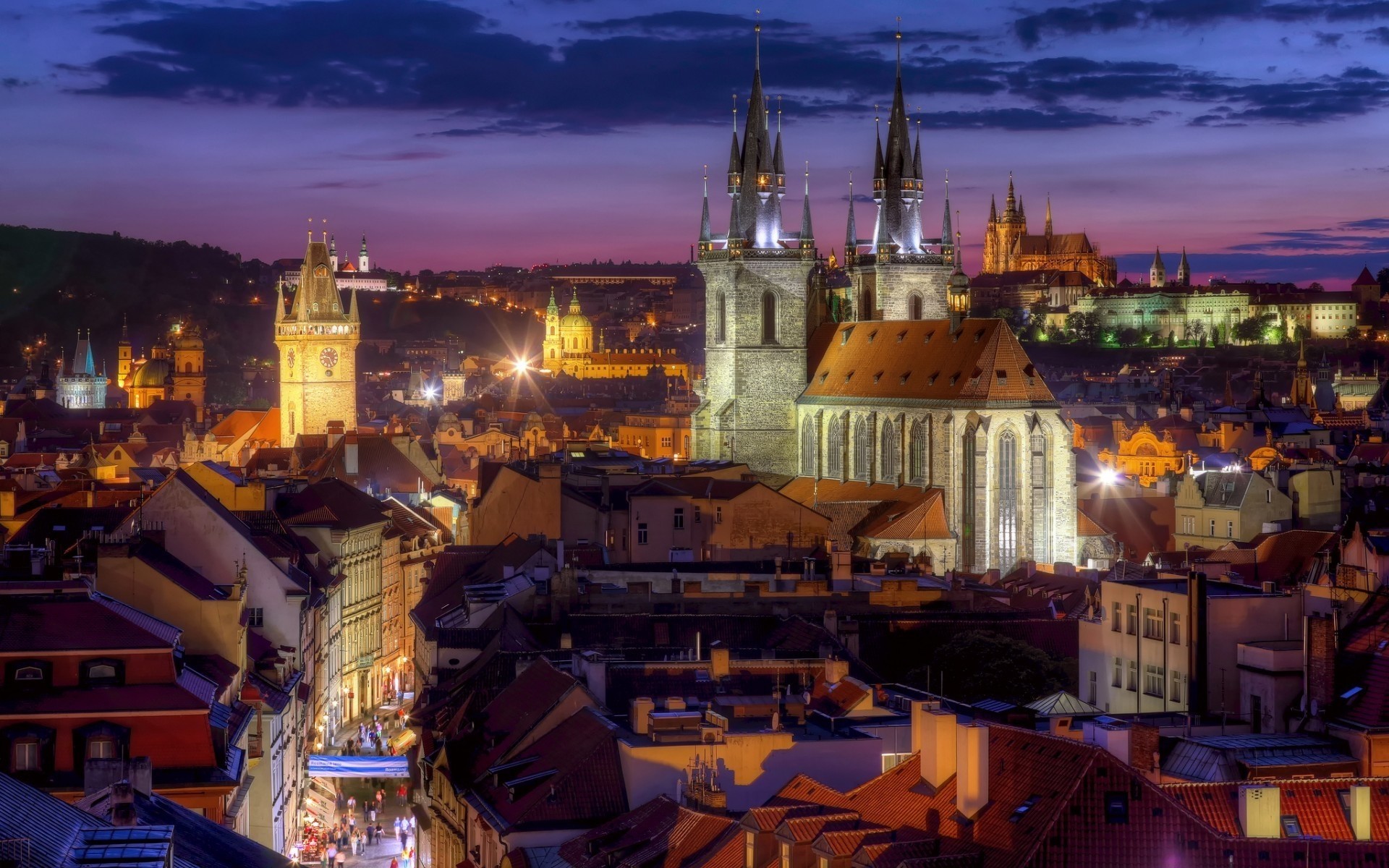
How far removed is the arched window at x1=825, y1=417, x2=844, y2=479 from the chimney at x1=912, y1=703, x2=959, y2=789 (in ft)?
207

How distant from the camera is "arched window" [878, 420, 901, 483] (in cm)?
8800

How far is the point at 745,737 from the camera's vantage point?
106 ft

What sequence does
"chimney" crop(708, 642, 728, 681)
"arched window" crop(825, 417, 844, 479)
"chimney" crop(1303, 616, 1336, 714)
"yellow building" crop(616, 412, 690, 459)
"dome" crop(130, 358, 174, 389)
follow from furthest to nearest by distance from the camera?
"dome" crop(130, 358, 174, 389) → "yellow building" crop(616, 412, 690, 459) → "arched window" crop(825, 417, 844, 479) → "chimney" crop(708, 642, 728, 681) → "chimney" crop(1303, 616, 1336, 714)

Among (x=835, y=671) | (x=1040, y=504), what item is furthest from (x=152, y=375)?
(x=835, y=671)

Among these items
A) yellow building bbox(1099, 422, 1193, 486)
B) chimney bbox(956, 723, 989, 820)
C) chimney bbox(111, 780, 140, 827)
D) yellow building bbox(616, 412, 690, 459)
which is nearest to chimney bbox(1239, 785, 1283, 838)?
chimney bbox(956, 723, 989, 820)

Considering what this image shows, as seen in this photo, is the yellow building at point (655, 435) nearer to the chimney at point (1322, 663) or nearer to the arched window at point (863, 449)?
the arched window at point (863, 449)

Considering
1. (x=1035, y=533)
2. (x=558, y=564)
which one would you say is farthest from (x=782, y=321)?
(x=558, y=564)

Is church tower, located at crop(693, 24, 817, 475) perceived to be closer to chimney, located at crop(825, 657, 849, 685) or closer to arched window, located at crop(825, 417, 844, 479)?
arched window, located at crop(825, 417, 844, 479)

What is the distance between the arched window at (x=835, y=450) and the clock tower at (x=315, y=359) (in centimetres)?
3940

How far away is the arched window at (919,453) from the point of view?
85500mm

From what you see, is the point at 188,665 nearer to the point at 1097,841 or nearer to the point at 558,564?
the point at 1097,841

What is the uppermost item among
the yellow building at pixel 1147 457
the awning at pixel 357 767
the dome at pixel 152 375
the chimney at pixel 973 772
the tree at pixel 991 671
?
the dome at pixel 152 375

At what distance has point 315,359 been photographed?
126375 mm

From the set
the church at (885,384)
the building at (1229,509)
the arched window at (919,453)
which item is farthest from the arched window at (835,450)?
the building at (1229,509)
